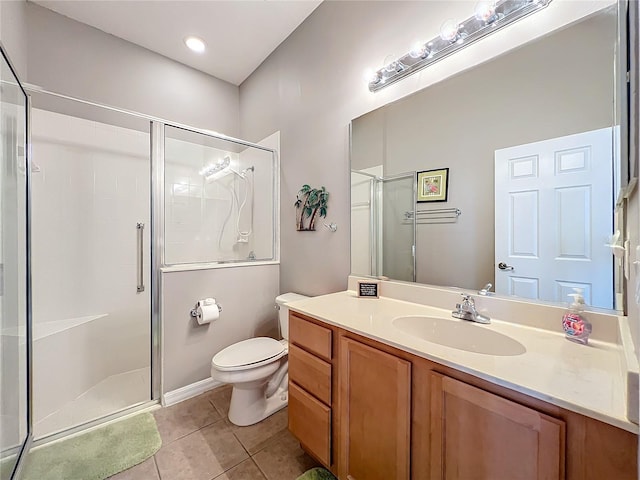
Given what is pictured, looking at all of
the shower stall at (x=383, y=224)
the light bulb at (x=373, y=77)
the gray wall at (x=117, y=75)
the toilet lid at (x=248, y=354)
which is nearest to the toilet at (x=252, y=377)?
the toilet lid at (x=248, y=354)

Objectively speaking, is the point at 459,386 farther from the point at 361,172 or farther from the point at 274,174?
the point at 274,174

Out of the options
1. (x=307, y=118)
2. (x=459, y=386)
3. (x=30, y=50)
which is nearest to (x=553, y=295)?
(x=459, y=386)

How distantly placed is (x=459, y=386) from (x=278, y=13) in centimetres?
271

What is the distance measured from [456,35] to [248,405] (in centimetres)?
237

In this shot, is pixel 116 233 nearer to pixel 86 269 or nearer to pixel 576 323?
pixel 86 269

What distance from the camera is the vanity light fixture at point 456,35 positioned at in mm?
1100

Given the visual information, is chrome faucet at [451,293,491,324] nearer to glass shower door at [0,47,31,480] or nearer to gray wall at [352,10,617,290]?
gray wall at [352,10,617,290]

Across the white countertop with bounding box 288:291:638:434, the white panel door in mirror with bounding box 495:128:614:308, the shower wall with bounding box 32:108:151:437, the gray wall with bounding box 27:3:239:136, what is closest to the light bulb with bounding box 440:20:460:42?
the white panel door in mirror with bounding box 495:128:614:308

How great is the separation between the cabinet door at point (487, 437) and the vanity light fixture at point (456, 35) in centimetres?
147

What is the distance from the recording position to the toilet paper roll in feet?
6.28

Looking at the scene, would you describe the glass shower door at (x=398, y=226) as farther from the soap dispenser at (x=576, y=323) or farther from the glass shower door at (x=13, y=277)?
the glass shower door at (x=13, y=277)

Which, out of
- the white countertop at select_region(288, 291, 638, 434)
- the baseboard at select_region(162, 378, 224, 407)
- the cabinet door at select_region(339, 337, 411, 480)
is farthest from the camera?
the baseboard at select_region(162, 378, 224, 407)

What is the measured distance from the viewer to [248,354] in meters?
1.72

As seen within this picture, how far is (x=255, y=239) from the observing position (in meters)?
2.65
